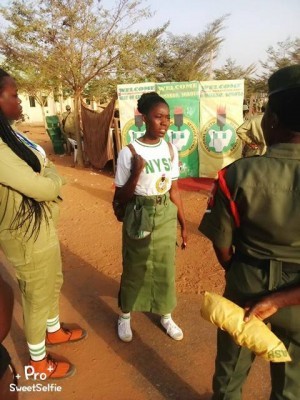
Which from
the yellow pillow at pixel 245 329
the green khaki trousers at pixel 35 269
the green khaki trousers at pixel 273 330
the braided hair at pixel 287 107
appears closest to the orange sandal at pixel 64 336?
the green khaki trousers at pixel 35 269

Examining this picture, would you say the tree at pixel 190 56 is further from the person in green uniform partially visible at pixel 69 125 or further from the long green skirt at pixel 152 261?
the long green skirt at pixel 152 261

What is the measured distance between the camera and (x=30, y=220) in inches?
76.1

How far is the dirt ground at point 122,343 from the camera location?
2.20 meters

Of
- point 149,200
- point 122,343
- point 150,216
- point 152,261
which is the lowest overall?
point 122,343

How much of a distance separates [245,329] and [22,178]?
1272mm

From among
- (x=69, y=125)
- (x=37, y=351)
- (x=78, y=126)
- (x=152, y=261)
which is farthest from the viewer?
(x=69, y=125)

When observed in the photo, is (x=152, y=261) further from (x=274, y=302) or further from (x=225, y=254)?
(x=274, y=302)

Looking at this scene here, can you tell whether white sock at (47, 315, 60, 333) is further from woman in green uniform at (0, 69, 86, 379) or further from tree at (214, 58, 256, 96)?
tree at (214, 58, 256, 96)

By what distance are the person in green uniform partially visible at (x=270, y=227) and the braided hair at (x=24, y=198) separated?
1010 millimetres

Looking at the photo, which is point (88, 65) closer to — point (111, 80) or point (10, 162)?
point (111, 80)

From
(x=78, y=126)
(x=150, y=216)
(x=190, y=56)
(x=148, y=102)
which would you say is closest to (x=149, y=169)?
(x=150, y=216)

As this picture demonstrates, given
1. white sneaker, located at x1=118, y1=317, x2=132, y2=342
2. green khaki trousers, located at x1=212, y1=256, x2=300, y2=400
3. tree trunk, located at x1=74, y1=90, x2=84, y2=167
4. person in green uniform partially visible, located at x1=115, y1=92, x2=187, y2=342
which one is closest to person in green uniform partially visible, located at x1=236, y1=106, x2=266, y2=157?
person in green uniform partially visible, located at x1=115, y1=92, x2=187, y2=342

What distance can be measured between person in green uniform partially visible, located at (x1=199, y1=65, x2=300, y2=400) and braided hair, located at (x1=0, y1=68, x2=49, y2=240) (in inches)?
39.8

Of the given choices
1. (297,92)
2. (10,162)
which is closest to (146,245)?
(10,162)
